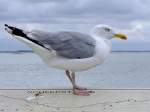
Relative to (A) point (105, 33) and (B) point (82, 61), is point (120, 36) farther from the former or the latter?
(B) point (82, 61)

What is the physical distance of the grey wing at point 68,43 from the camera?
7.23 meters

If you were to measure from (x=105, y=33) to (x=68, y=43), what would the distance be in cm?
67

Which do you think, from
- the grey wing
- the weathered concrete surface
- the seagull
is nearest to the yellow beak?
the seagull

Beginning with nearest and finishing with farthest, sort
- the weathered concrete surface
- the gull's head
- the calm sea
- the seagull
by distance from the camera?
the weathered concrete surface < the seagull < the gull's head < the calm sea

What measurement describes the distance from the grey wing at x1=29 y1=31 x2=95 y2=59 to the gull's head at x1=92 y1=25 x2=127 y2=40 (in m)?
0.28

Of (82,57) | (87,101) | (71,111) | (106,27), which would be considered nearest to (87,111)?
(71,111)

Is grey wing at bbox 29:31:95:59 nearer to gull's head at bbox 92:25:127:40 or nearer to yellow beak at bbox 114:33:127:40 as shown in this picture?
gull's head at bbox 92:25:127:40

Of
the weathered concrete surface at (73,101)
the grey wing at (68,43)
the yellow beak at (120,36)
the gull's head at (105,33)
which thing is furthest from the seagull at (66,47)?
the weathered concrete surface at (73,101)

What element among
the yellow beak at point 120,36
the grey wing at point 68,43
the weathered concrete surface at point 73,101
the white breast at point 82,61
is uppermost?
the yellow beak at point 120,36

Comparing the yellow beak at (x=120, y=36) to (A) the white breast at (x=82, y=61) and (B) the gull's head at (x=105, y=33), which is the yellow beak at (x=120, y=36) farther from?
(A) the white breast at (x=82, y=61)

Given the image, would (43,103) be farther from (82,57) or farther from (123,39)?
(123,39)

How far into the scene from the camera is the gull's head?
764 centimetres

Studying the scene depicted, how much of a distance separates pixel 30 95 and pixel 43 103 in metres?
0.58

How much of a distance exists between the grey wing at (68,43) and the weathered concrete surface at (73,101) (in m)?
0.62
